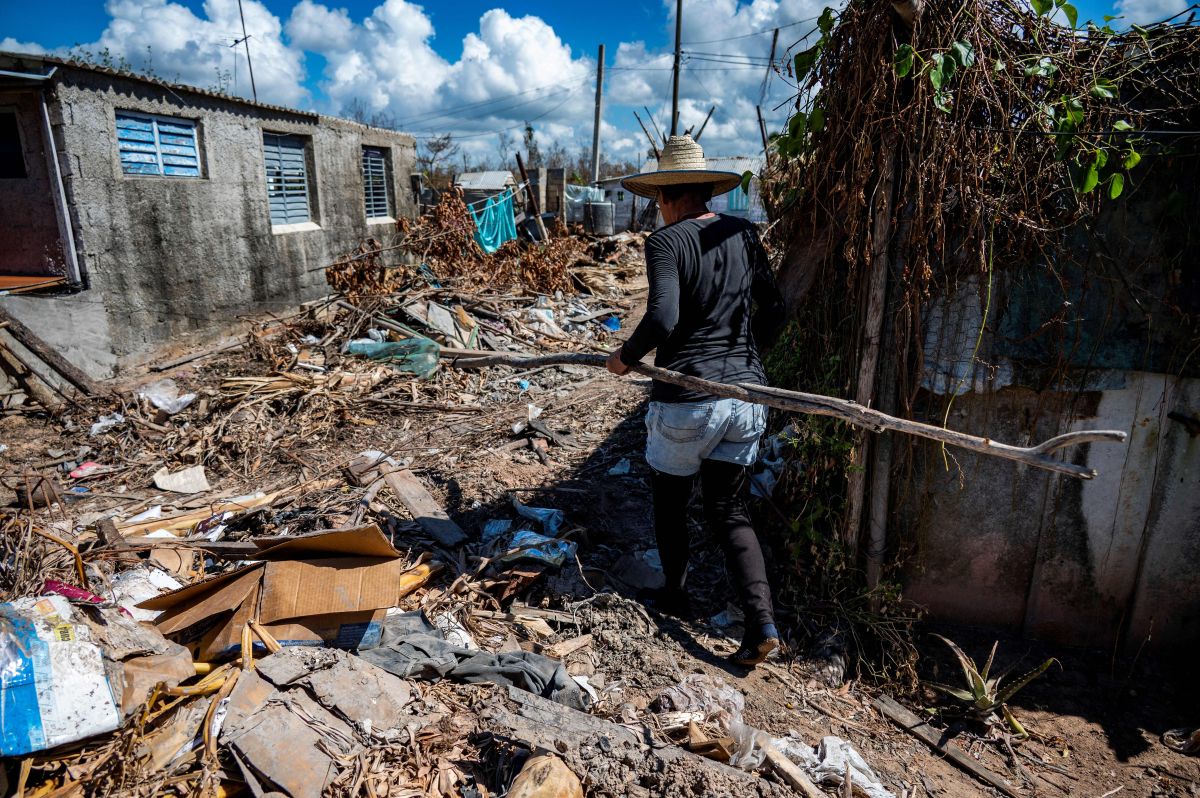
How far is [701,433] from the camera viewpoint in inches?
120

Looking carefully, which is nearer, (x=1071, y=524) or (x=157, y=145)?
(x=1071, y=524)

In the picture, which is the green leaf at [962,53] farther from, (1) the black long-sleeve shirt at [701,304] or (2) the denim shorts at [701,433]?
(2) the denim shorts at [701,433]

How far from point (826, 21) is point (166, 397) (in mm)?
6979

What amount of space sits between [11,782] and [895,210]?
372 centimetres

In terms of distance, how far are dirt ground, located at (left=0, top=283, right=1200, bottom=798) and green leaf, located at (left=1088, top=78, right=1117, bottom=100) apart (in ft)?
8.03

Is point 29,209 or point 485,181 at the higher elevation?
point 485,181

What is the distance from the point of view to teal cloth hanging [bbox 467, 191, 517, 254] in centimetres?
1477

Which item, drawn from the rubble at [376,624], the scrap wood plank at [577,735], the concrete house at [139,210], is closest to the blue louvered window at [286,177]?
the concrete house at [139,210]

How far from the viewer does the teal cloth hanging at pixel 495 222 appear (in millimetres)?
14773

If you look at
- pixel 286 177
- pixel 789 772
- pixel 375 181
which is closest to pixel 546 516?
pixel 789 772

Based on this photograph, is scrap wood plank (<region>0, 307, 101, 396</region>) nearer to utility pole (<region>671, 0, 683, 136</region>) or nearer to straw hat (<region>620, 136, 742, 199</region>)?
straw hat (<region>620, 136, 742, 199</region>)

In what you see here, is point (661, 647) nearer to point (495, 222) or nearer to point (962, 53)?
point (962, 53)

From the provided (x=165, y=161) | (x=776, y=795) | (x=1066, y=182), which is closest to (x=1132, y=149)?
(x=1066, y=182)

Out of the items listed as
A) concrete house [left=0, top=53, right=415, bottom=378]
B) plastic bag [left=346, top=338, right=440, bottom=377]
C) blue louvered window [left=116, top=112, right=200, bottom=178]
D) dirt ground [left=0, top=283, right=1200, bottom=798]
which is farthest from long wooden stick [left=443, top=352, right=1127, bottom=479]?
blue louvered window [left=116, top=112, right=200, bottom=178]
